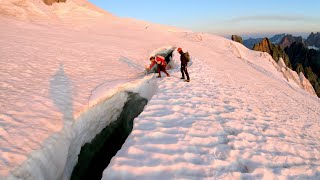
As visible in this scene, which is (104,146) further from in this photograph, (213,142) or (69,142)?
(213,142)

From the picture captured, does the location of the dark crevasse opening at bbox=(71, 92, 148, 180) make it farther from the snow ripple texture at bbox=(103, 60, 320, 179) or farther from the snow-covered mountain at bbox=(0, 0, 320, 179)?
the snow ripple texture at bbox=(103, 60, 320, 179)

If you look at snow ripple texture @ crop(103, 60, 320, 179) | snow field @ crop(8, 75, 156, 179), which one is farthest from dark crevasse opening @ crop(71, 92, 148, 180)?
snow ripple texture @ crop(103, 60, 320, 179)

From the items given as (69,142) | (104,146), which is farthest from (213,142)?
(104,146)

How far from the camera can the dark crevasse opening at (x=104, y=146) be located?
30.8 ft

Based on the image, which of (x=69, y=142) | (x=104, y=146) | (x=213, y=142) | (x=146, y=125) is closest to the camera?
(x=213, y=142)

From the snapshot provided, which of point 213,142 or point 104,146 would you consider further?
point 104,146

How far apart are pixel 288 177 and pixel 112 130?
283 inches

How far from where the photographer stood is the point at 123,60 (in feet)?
69.3

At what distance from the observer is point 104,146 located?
35.4ft

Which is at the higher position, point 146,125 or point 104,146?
point 146,125

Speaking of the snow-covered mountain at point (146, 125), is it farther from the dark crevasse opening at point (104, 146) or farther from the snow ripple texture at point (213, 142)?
the dark crevasse opening at point (104, 146)

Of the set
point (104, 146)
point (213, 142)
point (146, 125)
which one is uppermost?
point (146, 125)

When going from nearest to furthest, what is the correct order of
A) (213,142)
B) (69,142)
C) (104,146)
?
(213,142) → (69,142) → (104,146)

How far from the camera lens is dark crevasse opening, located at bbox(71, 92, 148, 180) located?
9.38 m
